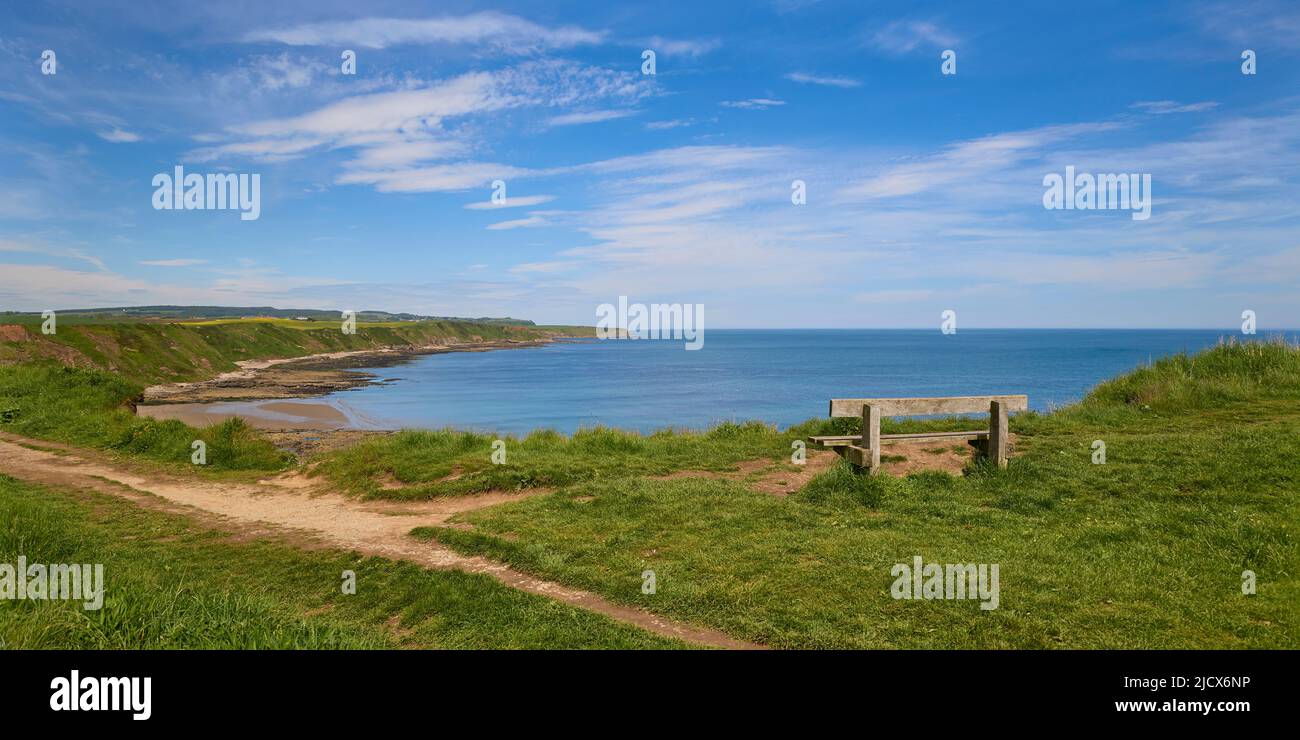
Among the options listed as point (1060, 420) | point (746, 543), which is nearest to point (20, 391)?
point (746, 543)

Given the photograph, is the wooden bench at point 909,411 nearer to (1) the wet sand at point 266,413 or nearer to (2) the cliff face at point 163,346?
(1) the wet sand at point 266,413

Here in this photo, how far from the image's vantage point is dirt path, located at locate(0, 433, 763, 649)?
753cm

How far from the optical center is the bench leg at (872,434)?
1162 centimetres

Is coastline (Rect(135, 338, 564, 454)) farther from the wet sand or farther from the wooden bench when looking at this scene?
the wooden bench

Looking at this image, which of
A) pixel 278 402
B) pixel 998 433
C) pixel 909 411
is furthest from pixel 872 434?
pixel 278 402

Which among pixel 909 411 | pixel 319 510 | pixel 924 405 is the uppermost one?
pixel 924 405

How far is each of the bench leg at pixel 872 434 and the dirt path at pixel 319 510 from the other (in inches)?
239

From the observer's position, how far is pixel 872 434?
11.7 metres

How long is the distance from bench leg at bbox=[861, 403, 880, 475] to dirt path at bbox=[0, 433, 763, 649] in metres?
6.07

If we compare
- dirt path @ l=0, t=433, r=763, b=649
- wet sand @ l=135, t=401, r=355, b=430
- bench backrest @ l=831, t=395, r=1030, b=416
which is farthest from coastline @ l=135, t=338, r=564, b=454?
bench backrest @ l=831, t=395, r=1030, b=416

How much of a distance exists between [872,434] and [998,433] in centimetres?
237
